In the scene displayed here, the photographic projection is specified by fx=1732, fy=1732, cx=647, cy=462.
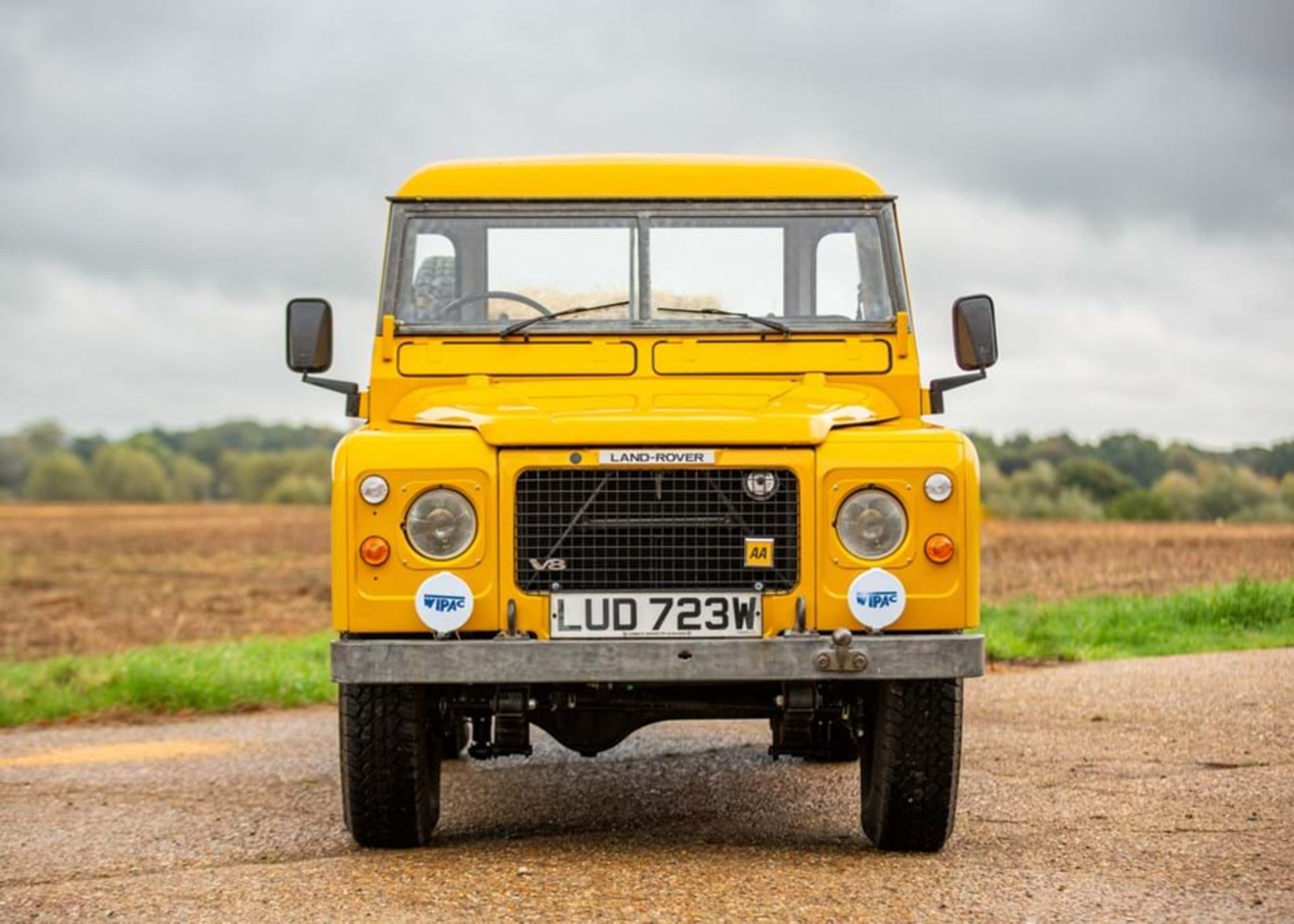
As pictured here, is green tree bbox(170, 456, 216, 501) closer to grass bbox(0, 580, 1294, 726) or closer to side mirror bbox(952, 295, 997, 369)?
grass bbox(0, 580, 1294, 726)

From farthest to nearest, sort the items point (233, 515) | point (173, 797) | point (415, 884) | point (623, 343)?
1. point (233, 515)
2. point (173, 797)
3. point (623, 343)
4. point (415, 884)

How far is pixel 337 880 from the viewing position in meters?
5.80

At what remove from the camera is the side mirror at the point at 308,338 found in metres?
7.39

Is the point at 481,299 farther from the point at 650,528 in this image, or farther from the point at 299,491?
the point at 299,491

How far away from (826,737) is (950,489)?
52.2 inches

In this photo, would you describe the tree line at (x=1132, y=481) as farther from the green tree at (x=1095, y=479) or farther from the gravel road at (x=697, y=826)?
the gravel road at (x=697, y=826)

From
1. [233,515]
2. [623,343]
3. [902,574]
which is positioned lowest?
[233,515]

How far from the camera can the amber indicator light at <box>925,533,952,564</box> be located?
237 inches

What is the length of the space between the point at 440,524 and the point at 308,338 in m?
1.69

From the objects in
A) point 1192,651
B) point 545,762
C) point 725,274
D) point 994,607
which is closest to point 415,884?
point 725,274

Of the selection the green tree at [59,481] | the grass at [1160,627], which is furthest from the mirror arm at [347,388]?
the green tree at [59,481]

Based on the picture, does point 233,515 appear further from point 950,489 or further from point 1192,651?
point 950,489

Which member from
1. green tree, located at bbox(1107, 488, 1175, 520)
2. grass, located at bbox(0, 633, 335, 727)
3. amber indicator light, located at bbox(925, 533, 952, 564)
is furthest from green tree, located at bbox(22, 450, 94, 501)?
amber indicator light, located at bbox(925, 533, 952, 564)

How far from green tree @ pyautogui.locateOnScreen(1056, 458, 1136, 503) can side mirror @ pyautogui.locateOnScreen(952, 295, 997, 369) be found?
2243 cm
